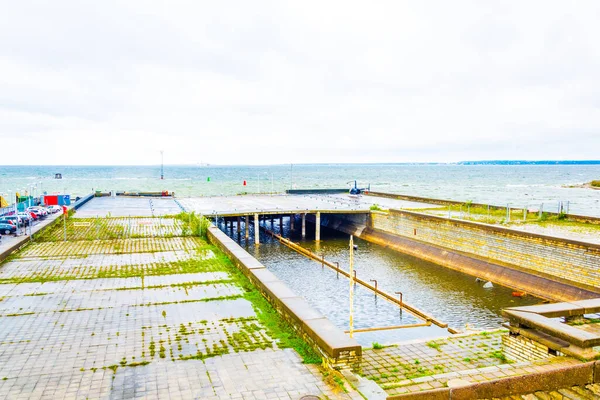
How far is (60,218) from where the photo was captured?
124ft

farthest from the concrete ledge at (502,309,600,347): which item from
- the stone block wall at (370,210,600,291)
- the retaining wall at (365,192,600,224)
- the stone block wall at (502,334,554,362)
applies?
the retaining wall at (365,192,600,224)

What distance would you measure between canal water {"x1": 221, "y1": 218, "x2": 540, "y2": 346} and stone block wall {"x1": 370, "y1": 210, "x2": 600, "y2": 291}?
1873 millimetres

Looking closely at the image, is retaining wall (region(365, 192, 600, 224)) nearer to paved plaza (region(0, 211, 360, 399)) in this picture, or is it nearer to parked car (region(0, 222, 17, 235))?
paved plaza (region(0, 211, 360, 399))

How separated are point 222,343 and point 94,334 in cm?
365

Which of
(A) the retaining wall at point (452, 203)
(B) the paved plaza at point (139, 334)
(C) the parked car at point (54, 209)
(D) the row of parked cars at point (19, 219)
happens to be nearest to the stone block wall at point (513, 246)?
(A) the retaining wall at point (452, 203)

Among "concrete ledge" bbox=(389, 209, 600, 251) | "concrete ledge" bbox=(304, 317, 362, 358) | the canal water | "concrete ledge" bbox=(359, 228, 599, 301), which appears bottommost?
the canal water

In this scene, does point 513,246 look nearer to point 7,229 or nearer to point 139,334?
point 139,334

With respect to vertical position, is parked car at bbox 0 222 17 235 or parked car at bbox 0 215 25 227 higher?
parked car at bbox 0 215 25 227

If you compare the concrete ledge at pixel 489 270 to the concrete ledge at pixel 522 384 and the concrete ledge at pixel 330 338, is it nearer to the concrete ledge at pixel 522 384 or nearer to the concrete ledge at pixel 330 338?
the concrete ledge at pixel 330 338

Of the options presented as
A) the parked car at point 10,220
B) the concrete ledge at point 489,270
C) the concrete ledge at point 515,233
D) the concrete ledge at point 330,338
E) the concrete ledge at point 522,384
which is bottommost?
the concrete ledge at point 489,270

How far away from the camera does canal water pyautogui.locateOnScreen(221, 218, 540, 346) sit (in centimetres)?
1952

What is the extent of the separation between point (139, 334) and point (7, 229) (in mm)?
22452

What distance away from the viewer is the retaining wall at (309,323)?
999cm

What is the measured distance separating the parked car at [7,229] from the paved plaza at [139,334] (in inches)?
311
